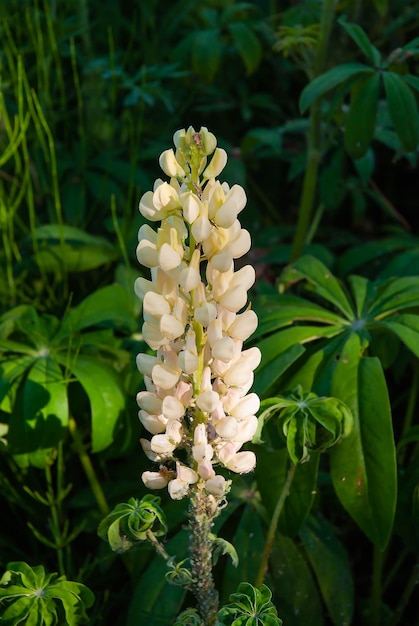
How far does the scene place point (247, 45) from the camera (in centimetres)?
263

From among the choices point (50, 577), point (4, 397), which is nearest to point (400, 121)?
point (4, 397)

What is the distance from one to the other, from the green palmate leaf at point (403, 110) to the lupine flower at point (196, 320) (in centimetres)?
93

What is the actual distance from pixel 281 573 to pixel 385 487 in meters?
0.38

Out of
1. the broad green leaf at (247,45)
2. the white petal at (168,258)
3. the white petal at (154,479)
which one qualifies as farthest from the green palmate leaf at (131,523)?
the broad green leaf at (247,45)

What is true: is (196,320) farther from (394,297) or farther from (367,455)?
(394,297)

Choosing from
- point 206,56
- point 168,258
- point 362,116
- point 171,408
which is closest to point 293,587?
point 171,408

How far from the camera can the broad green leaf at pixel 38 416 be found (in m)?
1.58

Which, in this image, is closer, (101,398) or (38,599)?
(38,599)

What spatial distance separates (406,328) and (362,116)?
0.66m

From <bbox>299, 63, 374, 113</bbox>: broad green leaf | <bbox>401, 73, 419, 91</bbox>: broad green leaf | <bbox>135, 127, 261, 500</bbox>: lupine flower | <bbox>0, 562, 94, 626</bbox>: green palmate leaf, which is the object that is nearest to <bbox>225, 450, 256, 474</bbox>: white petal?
<bbox>135, 127, 261, 500</bbox>: lupine flower

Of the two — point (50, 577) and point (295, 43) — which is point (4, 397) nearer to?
point (50, 577)

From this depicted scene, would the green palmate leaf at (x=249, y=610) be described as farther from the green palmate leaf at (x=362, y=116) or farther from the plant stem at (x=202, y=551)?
the green palmate leaf at (x=362, y=116)

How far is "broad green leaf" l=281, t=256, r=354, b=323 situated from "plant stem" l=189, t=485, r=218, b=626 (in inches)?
27.4

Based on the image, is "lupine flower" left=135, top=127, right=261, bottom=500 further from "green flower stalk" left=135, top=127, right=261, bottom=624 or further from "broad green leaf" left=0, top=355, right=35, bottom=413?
"broad green leaf" left=0, top=355, right=35, bottom=413
